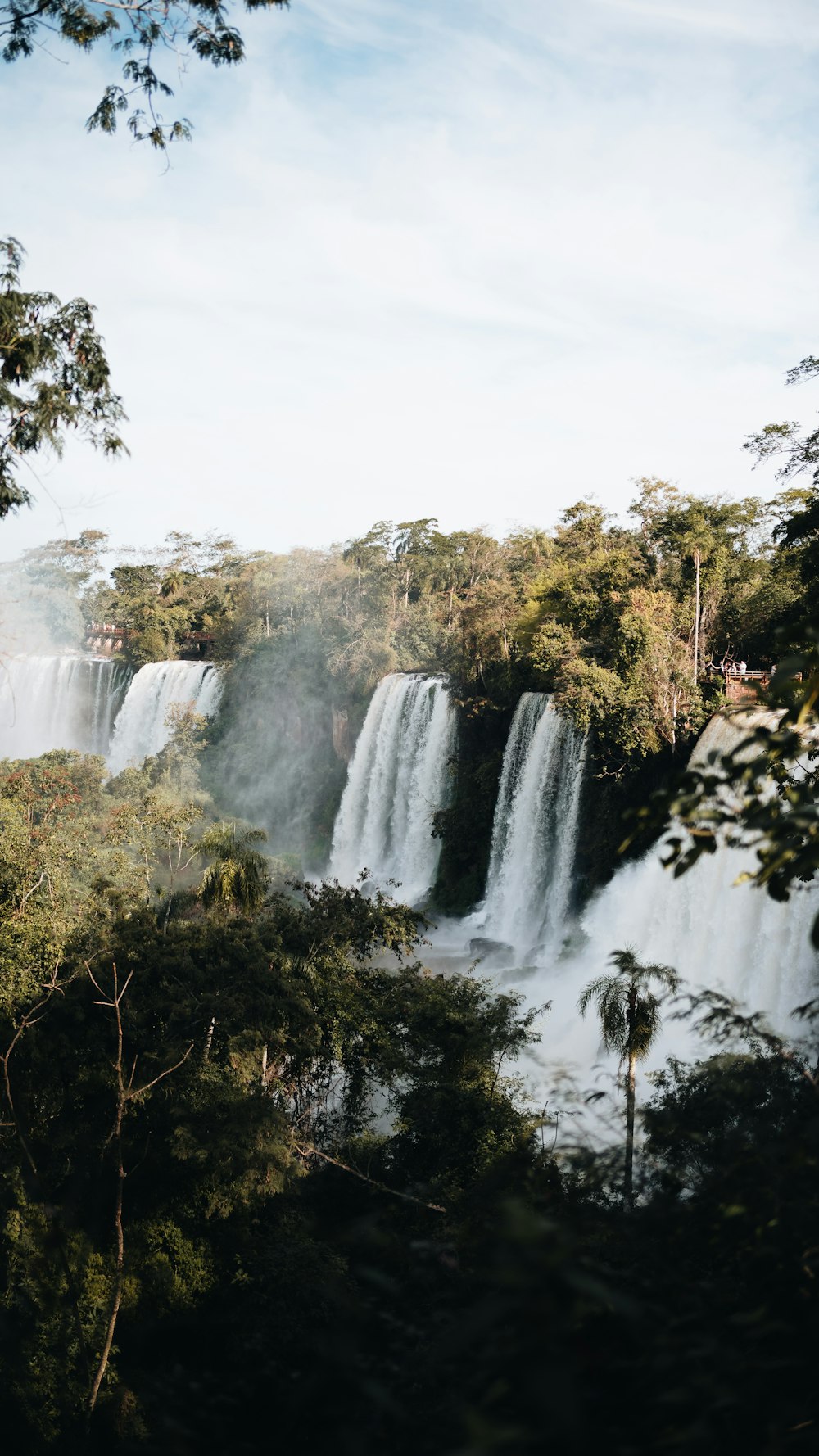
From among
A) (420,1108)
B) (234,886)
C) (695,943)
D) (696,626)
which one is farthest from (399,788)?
(420,1108)

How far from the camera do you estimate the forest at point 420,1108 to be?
221 centimetres

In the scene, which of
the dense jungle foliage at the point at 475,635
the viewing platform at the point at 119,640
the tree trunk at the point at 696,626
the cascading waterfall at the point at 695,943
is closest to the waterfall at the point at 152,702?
the dense jungle foliage at the point at 475,635

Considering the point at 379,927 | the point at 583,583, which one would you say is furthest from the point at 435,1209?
the point at 583,583

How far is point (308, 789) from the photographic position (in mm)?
34531

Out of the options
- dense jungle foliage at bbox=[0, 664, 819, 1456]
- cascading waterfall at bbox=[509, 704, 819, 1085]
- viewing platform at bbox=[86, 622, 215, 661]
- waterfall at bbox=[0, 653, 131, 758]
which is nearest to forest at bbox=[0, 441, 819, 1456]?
dense jungle foliage at bbox=[0, 664, 819, 1456]

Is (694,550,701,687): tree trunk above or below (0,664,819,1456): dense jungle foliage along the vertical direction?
above

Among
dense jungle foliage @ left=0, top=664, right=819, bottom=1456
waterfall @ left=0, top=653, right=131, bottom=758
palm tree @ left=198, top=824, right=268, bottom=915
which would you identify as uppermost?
waterfall @ left=0, top=653, right=131, bottom=758

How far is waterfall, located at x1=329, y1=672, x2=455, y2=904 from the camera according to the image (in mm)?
26391

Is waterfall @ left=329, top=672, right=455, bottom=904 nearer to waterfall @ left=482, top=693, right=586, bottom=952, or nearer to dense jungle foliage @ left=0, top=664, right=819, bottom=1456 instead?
waterfall @ left=482, top=693, right=586, bottom=952

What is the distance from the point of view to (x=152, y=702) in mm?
38625

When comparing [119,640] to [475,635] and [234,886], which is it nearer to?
[475,635]

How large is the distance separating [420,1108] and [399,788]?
16560mm

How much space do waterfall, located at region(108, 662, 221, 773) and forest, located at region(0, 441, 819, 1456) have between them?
3700mm

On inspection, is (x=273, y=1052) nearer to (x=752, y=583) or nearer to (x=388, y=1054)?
(x=388, y=1054)
